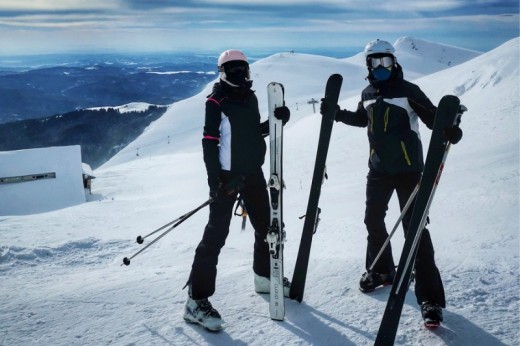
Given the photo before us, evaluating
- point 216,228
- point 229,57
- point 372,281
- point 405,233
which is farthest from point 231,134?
point 372,281

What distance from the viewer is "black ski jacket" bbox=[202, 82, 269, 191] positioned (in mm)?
4000

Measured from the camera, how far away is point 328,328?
4.00m

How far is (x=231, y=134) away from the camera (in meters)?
4.09

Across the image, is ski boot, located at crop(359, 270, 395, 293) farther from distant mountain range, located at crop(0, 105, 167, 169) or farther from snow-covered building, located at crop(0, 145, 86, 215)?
distant mountain range, located at crop(0, 105, 167, 169)

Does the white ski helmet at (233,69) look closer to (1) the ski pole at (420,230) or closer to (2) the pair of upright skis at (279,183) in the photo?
(2) the pair of upright skis at (279,183)

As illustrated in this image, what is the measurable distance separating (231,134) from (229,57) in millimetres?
718

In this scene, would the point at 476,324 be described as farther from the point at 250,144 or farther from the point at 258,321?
the point at 250,144

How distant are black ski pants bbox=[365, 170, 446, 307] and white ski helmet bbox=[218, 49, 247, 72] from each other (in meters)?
1.73

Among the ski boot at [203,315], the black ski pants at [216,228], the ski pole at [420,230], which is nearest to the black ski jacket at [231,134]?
the black ski pants at [216,228]

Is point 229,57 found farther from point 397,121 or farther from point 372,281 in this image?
point 372,281

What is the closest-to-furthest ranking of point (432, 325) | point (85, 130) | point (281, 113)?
point (432, 325) → point (281, 113) → point (85, 130)

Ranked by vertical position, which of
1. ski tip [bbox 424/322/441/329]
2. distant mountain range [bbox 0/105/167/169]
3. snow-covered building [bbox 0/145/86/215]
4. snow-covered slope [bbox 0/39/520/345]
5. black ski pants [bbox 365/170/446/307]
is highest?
black ski pants [bbox 365/170/446/307]

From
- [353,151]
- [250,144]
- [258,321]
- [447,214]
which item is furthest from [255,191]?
[353,151]

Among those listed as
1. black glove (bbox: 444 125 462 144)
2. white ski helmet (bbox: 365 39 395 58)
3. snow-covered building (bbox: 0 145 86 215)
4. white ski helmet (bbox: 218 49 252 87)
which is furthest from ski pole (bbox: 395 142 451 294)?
snow-covered building (bbox: 0 145 86 215)
